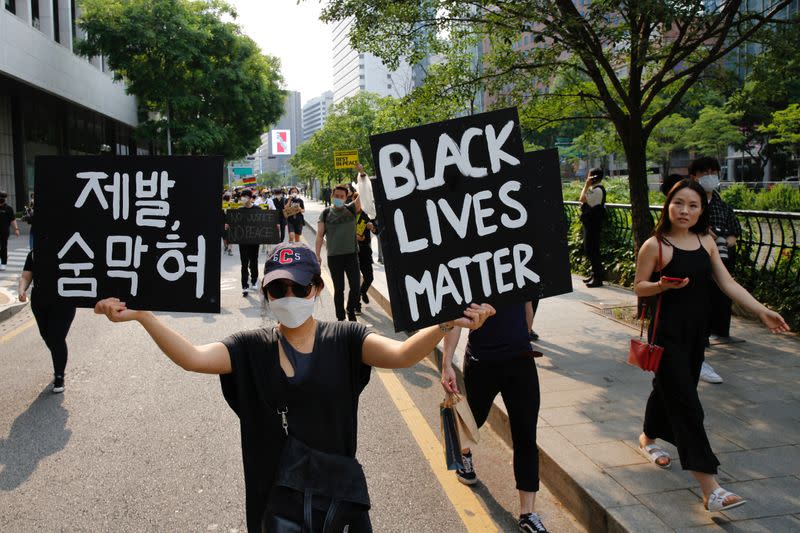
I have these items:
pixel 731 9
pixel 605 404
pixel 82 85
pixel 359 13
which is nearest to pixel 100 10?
pixel 82 85

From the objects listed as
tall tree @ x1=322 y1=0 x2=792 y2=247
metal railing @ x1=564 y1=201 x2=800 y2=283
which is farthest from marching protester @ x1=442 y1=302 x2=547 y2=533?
metal railing @ x1=564 y1=201 x2=800 y2=283

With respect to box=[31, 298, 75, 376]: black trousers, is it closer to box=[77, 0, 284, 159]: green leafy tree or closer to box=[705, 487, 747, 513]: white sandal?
box=[705, 487, 747, 513]: white sandal

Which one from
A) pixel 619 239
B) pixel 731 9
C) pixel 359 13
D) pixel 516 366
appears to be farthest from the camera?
pixel 619 239

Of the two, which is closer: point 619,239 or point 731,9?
point 731,9

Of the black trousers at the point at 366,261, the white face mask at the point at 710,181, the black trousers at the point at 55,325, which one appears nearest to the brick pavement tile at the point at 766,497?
the white face mask at the point at 710,181

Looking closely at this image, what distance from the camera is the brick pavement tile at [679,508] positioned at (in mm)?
3633

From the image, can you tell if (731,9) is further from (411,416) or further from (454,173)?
(454,173)

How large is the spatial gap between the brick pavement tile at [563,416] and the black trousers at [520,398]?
135 cm

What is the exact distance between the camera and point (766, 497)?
3.87 metres

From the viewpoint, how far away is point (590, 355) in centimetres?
736

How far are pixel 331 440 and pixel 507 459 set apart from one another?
9.27 ft

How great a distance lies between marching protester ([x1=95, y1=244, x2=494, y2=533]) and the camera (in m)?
2.46

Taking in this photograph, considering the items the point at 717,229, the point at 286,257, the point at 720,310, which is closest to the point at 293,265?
the point at 286,257

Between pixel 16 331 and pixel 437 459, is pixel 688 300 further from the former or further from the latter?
pixel 16 331
